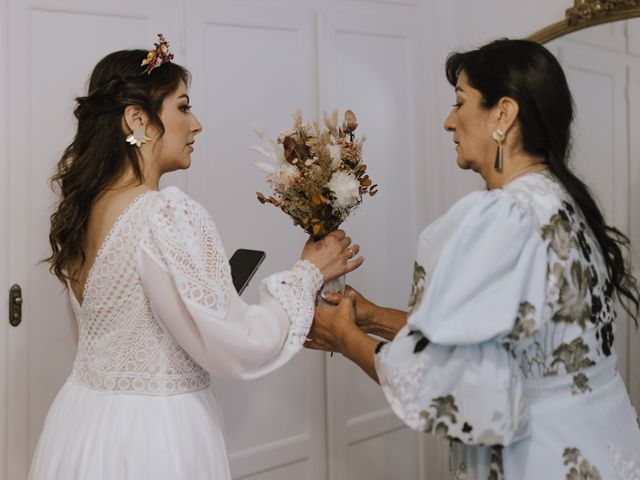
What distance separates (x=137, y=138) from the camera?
1488 mm

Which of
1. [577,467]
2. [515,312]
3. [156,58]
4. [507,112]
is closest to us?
A: [515,312]

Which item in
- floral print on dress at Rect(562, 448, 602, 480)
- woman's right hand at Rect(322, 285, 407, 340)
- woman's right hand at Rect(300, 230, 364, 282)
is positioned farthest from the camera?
woman's right hand at Rect(322, 285, 407, 340)

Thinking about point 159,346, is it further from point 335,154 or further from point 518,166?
point 518,166

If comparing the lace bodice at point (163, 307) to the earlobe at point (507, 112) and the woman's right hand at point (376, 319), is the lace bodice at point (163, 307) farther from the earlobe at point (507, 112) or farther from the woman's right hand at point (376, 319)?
the earlobe at point (507, 112)

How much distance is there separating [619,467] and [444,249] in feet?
1.80

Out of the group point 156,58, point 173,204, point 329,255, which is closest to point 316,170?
point 329,255

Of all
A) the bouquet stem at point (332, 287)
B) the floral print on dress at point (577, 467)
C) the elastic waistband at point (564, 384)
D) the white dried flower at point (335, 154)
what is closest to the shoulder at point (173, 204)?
the white dried flower at point (335, 154)

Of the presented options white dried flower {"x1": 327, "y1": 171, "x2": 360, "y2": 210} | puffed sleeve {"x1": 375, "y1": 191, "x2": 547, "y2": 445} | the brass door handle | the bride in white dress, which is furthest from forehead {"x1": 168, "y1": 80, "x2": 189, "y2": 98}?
the brass door handle

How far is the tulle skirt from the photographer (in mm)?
1377

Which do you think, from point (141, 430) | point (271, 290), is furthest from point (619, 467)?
point (141, 430)

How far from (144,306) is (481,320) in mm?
724

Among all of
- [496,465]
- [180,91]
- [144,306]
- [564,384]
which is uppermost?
[180,91]

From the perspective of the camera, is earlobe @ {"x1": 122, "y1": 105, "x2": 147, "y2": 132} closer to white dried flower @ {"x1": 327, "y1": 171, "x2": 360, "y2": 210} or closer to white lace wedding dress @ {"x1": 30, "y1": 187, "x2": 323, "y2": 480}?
white lace wedding dress @ {"x1": 30, "y1": 187, "x2": 323, "y2": 480}

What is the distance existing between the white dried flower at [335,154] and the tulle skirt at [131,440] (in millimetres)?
618
